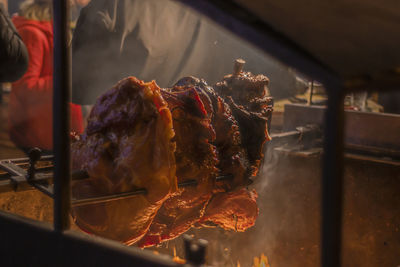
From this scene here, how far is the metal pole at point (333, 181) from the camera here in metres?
0.65

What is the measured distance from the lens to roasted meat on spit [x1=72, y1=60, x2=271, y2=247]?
5.61 feet

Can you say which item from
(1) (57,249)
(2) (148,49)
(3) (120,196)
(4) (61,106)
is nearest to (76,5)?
(2) (148,49)

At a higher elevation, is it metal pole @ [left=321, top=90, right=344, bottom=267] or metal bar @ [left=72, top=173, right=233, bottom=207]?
metal pole @ [left=321, top=90, right=344, bottom=267]

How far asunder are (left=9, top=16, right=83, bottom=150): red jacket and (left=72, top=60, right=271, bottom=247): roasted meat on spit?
247cm

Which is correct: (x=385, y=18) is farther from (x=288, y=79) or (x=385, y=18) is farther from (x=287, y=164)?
(x=288, y=79)

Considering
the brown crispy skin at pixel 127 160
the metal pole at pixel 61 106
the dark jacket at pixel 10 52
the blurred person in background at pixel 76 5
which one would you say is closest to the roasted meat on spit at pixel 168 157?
the brown crispy skin at pixel 127 160

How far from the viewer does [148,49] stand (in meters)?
4.41

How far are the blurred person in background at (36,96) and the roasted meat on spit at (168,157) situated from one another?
2435 mm

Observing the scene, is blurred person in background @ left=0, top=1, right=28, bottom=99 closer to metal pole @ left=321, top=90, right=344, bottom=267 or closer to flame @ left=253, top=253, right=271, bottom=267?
metal pole @ left=321, top=90, right=344, bottom=267

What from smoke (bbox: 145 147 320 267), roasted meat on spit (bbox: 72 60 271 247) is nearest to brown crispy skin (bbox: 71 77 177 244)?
roasted meat on spit (bbox: 72 60 271 247)

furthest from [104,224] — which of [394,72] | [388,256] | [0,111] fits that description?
[0,111]

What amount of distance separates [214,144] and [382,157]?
1.20 metres

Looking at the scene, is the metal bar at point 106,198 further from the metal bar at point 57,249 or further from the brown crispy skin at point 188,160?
the brown crispy skin at point 188,160

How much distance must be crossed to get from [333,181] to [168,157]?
3.74 ft
